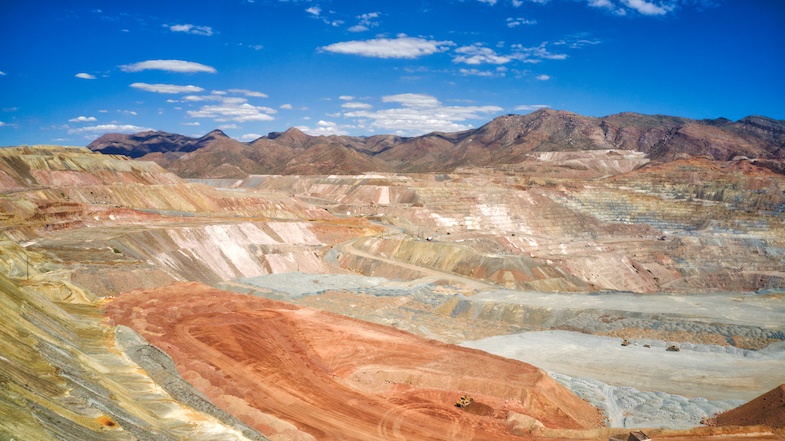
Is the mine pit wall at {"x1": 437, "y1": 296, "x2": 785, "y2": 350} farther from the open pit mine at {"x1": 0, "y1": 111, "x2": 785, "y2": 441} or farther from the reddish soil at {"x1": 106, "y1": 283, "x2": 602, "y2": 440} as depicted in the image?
the reddish soil at {"x1": 106, "y1": 283, "x2": 602, "y2": 440}

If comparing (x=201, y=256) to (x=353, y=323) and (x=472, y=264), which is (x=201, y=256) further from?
(x=472, y=264)

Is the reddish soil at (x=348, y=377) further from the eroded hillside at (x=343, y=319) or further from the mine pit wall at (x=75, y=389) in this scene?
the mine pit wall at (x=75, y=389)

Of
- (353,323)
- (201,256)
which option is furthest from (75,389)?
(201,256)

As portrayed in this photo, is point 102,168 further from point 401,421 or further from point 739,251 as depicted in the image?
point 739,251

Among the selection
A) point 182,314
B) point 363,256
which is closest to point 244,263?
point 363,256

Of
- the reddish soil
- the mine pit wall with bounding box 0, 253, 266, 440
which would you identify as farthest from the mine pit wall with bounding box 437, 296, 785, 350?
the mine pit wall with bounding box 0, 253, 266, 440

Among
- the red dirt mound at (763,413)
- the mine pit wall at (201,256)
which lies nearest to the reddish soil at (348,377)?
the red dirt mound at (763,413)
